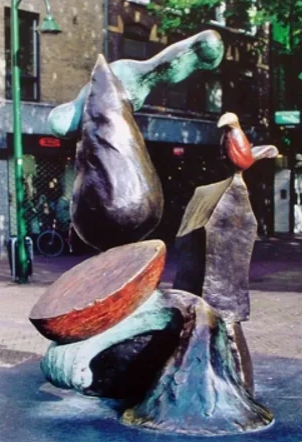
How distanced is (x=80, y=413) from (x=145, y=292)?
3.05ft

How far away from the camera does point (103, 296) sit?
5305mm

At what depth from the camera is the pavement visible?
17.7 ft

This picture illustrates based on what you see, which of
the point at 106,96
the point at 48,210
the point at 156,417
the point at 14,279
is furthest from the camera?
the point at 48,210

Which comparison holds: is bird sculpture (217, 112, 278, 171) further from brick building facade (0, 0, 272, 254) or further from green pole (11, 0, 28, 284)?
brick building facade (0, 0, 272, 254)

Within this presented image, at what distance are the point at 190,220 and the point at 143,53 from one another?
19.9m

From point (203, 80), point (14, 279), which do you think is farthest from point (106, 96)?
point (203, 80)

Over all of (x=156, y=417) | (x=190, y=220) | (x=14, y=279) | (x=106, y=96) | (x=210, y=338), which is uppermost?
(x=106, y=96)

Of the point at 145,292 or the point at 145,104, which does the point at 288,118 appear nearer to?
the point at 145,104

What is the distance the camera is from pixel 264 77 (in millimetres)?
31281

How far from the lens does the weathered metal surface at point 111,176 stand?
19.0ft

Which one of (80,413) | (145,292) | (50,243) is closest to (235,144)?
(145,292)

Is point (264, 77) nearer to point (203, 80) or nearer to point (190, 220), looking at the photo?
point (203, 80)

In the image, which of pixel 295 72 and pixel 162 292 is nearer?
pixel 162 292

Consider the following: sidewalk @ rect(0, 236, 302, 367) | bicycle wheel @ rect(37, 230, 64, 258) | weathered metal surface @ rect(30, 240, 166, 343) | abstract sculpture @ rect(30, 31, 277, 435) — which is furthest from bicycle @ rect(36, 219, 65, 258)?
weathered metal surface @ rect(30, 240, 166, 343)
